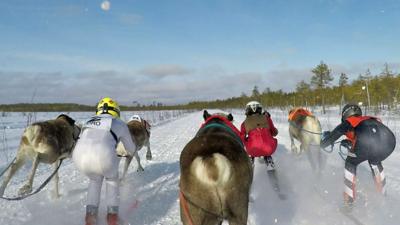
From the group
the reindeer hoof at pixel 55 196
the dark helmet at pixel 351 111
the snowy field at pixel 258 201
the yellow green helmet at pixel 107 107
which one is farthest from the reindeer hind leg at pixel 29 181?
the dark helmet at pixel 351 111

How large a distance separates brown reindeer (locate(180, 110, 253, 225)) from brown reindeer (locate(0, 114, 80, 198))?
3.63 metres

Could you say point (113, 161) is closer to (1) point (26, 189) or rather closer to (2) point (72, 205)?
(2) point (72, 205)

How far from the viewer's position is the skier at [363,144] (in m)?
5.30

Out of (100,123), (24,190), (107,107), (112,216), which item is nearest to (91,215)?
(112,216)

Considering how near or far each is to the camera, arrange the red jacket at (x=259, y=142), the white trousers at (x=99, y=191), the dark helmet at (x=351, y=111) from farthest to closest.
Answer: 1. the red jacket at (x=259, y=142)
2. the dark helmet at (x=351, y=111)
3. the white trousers at (x=99, y=191)

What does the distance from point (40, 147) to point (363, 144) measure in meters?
5.60

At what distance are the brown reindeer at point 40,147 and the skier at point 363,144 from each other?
5197 mm

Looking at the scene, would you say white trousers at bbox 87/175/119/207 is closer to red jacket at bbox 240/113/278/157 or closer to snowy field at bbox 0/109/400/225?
snowy field at bbox 0/109/400/225

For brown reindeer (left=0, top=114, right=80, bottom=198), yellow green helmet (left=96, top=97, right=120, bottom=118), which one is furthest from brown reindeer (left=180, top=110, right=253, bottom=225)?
brown reindeer (left=0, top=114, right=80, bottom=198)

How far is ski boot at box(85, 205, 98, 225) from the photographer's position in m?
4.34

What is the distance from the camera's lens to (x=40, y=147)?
5953mm

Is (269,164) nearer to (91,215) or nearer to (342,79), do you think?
(91,215)

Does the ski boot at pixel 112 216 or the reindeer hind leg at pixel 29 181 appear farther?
the reindeer hind leg at pixel 29 181

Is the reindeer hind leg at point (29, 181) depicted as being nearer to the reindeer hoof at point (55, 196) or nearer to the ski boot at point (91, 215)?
the reindeer hoof at point (55, 196)
